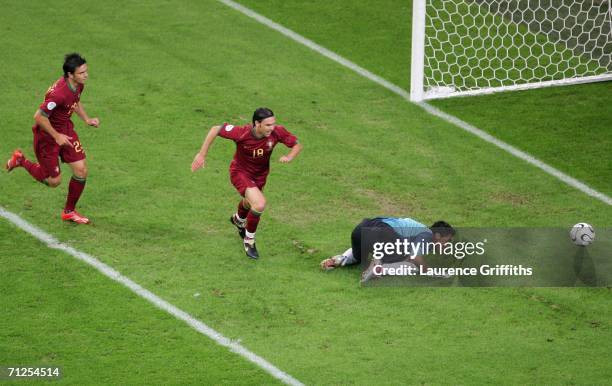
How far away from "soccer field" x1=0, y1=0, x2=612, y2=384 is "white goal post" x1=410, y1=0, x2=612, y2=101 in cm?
43

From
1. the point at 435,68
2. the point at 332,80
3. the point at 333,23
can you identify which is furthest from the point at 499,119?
the point at 333,23

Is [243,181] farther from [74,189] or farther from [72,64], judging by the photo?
[72,64]

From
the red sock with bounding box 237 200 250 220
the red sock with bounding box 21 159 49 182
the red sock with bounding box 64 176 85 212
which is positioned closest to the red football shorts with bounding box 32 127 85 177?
the red sock with bounding box 21 159 49 182

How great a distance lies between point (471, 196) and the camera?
42.9ft

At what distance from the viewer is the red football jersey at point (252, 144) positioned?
11.3m

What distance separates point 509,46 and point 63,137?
8093 mm

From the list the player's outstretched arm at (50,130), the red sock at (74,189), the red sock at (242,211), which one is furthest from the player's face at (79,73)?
the red sock at (242,211)

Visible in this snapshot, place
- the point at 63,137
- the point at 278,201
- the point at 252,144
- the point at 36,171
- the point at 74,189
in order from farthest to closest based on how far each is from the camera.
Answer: the point at 278,201 < the point at 36,171 < the point at 74,189 < the point at 63,137 < the point at 252,144

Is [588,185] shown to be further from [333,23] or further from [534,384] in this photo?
[333,23]

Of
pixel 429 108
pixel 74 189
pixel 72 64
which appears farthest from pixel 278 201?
pixel 429 108

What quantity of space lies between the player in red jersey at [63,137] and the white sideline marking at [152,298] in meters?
0.46

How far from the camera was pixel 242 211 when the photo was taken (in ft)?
38.8

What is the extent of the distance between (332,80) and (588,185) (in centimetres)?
443

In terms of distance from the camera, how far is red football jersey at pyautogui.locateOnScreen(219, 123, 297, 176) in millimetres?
11258
